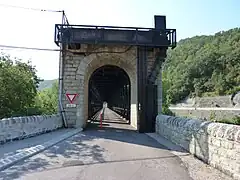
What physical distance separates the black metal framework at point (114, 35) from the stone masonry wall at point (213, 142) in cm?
682

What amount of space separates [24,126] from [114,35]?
7.42 metres

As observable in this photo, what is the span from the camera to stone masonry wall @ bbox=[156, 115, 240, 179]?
5.51m

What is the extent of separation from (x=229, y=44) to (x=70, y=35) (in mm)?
73267

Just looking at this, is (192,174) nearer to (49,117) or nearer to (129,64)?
(49,117)

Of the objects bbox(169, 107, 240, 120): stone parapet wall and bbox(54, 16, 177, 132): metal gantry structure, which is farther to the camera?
bbox(169, 107, 240, 120): stone parapet wall

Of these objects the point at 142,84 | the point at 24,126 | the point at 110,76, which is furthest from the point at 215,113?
the point at 24,126

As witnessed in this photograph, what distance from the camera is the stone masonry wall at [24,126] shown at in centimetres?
912

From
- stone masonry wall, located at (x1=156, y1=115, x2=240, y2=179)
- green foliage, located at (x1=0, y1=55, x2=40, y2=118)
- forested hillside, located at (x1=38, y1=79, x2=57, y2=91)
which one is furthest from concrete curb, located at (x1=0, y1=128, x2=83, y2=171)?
forested hillside, located at (x1=38, y1=79, x2=57, y2=91)

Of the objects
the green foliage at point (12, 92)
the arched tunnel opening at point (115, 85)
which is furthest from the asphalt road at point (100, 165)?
the arched tunnel opening at point (115, 85)

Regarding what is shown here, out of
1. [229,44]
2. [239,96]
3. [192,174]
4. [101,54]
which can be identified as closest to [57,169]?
[192,174]

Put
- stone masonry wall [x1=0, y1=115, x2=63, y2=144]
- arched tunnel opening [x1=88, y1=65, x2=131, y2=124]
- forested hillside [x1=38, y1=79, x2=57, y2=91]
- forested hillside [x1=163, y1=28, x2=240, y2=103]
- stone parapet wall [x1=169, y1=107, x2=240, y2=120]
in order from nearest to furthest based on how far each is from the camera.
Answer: stone masonry wall [x1=0, y1=115, x2=63, y2=144], arched tunnel opening [x1=88, y1=65, x2=131, y2=124], stone parapet wall [x1=169, y1=107, x2=240, y2=120], forested hillside [x1=38, y1=79, x2=57, y2=91], forested hillside [x1=163, y1=28, x2=240, y2=103]

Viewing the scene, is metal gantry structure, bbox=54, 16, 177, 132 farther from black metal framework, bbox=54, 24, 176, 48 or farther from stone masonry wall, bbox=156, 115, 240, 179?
stone masonry wall, bbox=156, 115, 240, 179

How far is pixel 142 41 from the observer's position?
15406 mm

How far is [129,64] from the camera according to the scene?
54.0 feet
